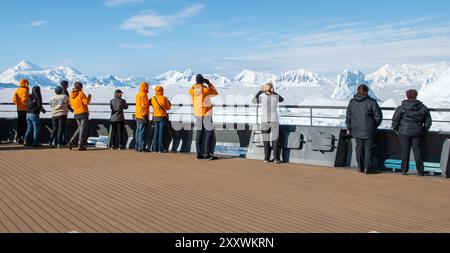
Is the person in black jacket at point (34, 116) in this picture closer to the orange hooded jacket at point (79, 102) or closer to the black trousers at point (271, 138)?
the orange hooded jacket at point (79, 102)

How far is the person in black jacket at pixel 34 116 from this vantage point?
1415cm

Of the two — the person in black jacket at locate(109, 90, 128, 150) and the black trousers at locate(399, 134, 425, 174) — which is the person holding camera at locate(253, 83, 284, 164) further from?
the person in black jacket at locate(109, 90, 128, 150)

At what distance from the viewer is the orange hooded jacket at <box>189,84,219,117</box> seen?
1155 centimetres

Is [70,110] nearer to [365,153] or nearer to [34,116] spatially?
[34,116]

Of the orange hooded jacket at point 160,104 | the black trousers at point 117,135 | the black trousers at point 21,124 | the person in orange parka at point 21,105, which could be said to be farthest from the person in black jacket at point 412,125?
the black trousers at point 21,124

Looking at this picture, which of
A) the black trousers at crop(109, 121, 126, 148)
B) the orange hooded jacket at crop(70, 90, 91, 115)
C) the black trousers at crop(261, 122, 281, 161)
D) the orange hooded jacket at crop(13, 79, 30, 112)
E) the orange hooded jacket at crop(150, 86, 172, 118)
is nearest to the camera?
the black trousers at crop(261, 122, 281, 161)

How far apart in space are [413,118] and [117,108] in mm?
7921

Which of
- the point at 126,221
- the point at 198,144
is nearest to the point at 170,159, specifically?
the point at 198,144

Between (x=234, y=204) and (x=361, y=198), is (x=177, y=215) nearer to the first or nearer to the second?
(x=234, y=204)

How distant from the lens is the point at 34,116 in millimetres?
14344

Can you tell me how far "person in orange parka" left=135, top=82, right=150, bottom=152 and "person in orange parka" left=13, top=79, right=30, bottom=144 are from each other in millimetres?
3452

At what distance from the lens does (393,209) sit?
6.78m

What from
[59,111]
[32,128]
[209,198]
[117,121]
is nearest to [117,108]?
A: [117,121]

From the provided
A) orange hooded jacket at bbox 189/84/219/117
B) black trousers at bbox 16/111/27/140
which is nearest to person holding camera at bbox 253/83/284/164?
orange hooded jacket at bbox 189/84/219/117
